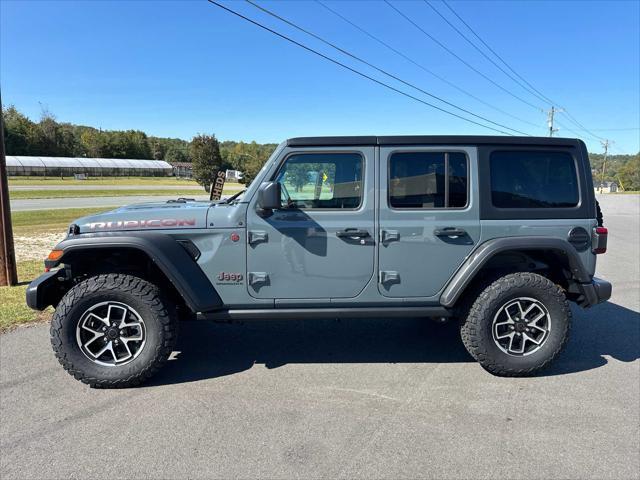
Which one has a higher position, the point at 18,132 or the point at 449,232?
the point at 18,132

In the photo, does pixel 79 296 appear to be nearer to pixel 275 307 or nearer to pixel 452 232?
pixel 275 307

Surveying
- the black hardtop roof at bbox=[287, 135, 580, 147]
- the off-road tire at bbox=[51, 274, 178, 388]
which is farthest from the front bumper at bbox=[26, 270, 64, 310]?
the black hardtop roof at bbox=[287, 135, 580, 147]

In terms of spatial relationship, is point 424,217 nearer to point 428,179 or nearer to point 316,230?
point 428,179

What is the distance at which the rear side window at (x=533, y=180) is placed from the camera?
12.0ft

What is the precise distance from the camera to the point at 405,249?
3557mm

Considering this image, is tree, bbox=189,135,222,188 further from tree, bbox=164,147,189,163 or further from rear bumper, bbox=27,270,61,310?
tree, bbox=164,147,189,163

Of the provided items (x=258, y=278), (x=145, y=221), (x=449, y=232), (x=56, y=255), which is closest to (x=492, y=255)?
(x=449, y=232)

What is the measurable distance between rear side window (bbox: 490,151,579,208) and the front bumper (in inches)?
149

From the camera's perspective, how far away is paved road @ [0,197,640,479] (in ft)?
8.18

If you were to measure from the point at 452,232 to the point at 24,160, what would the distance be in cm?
8014

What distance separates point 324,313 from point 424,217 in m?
1.16

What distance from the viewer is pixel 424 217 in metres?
3.56

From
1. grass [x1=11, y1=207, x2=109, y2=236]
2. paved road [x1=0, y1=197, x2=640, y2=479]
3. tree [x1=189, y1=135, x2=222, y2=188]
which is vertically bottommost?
paved road [x1=0, y1=197, x2=640, y2=479]

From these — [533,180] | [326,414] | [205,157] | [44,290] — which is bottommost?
[326,414]
